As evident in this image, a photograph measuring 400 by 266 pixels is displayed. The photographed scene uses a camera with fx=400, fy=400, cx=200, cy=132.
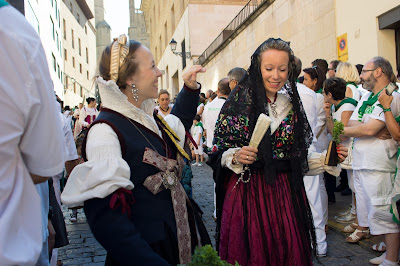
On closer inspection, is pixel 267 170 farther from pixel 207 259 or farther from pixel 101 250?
pixel 101 250

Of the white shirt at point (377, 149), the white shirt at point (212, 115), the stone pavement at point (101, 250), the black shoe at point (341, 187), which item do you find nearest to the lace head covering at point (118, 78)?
the stone pavement at point (101, 250)

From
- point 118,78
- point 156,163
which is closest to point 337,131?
point 156,163

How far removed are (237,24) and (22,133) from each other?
62.3 feet

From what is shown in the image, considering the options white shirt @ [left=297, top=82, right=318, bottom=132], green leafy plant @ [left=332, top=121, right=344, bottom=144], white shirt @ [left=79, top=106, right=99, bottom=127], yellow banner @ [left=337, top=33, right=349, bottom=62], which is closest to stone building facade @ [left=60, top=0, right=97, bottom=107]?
white shirt @ [left=79, top=106, right=99, bottom=127]

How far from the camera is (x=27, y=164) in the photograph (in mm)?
1273

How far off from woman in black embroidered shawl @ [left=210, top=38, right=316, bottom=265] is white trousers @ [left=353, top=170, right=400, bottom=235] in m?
1.61

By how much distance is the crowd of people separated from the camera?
1.20 m

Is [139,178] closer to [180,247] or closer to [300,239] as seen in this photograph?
[180,247]

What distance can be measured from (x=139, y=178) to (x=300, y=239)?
1.30 metres

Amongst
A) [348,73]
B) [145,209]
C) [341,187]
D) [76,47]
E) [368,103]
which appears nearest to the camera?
[145,209]

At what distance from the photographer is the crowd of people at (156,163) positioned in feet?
3.92

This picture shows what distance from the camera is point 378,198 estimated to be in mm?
4094

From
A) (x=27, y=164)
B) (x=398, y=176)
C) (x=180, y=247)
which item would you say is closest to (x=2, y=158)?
(x=27, y=164)

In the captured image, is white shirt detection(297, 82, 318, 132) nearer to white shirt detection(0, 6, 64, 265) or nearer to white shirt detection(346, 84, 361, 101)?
white shirt detection(346, 84, 361, 101)
